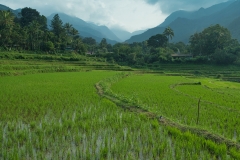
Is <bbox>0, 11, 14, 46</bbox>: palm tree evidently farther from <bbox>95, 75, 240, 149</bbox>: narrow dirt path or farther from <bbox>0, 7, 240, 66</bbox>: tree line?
<bbox>95, 75, 240, 149</bbox>: narrow dirt path

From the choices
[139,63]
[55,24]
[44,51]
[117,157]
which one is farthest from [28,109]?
[55,24]

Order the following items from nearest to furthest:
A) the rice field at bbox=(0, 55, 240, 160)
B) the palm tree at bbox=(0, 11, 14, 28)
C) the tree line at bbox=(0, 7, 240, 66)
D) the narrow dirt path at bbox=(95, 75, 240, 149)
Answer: the rice field at bbox=(0, 55, 240, 160), the narrow dirt path at bbox=(95, 75, 240, 149), the palm tree at bbox=(0, 11, 14, 28), the tree line at bbox=(0, 7, 240, 66)

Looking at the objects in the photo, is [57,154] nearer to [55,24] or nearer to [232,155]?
[232,155]

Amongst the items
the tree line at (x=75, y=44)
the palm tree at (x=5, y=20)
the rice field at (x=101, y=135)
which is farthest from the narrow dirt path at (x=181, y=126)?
the palm tree at (x=5, y=20)

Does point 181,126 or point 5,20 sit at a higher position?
point 5,20

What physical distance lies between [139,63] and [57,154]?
37.8 metres

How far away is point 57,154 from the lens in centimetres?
353

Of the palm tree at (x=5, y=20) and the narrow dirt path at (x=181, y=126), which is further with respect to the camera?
the palm tree at (x=5, y=20)

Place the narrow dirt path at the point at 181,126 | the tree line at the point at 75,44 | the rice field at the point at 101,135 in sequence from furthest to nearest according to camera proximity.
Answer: the tree line at the point at 75,44 → the narrow dirt path at the point at 181,126 → the rice field at the point at 101,135

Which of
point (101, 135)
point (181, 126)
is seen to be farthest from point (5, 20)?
point (181, 126)

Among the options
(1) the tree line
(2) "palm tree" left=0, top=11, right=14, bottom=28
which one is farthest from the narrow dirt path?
(2) "palm tree" left=0, top=11, right=14, bottom=28

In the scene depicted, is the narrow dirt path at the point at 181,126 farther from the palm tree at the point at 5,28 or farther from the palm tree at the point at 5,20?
the palm tree at the point at 5,20

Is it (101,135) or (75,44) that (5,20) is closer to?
(75,44)

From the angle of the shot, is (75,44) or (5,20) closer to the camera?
(5,20)
